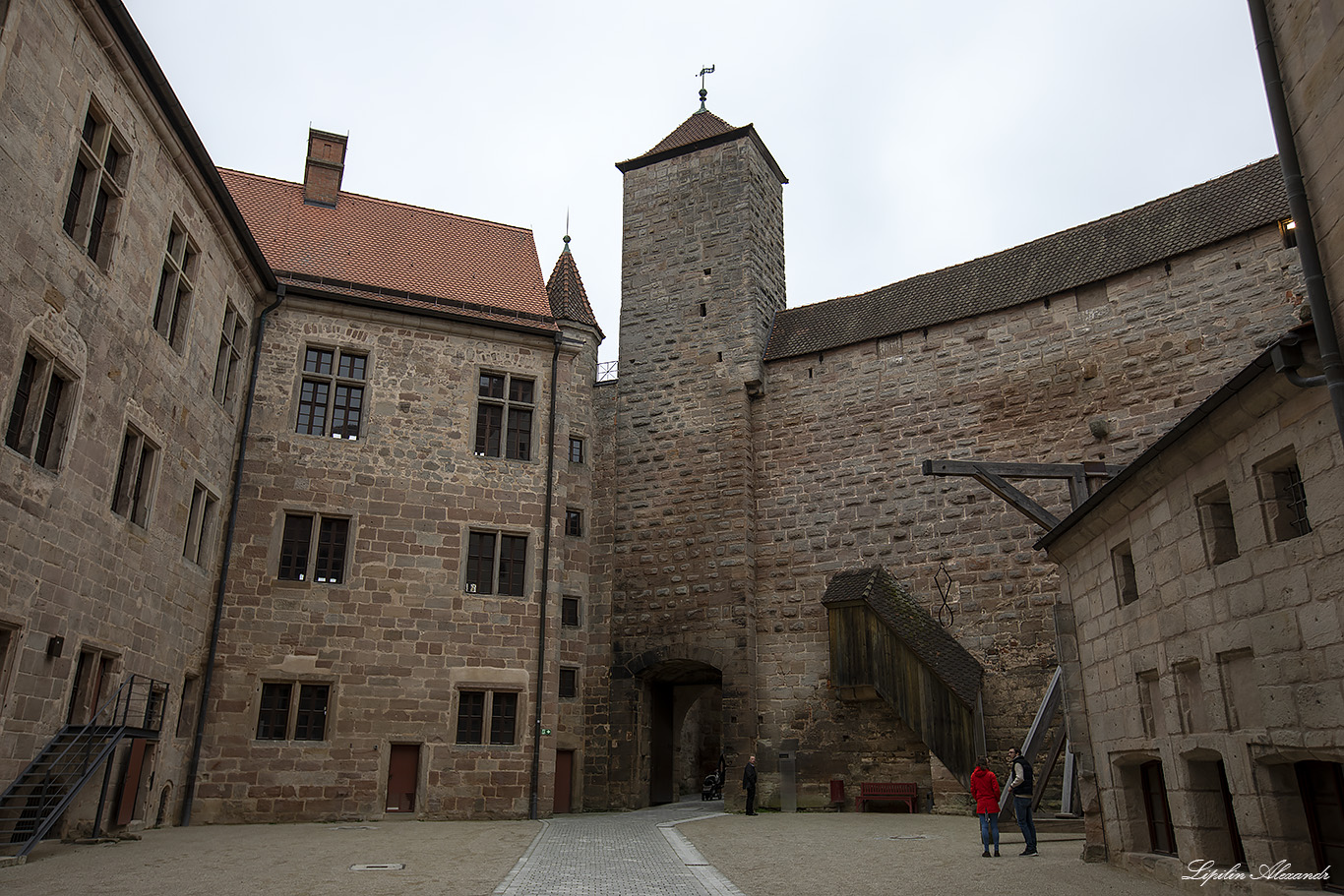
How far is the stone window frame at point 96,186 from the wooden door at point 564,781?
11.4 meters

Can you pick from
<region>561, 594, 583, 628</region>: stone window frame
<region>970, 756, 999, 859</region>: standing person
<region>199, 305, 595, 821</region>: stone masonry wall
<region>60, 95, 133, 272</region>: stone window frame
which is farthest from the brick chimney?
<region>970, 756, 999, 859</region>: standing person

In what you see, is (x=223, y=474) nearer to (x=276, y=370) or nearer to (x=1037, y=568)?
(x=276, y=370)

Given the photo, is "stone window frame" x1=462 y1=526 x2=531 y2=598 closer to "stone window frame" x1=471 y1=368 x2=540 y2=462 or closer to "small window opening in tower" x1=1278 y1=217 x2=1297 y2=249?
"stone window frame" x1=471 y1=368 x2=540 y2=462

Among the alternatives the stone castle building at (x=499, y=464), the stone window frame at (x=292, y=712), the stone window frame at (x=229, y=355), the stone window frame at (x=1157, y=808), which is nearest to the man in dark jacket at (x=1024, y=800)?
the stone window frame at (x=1157, y=808)

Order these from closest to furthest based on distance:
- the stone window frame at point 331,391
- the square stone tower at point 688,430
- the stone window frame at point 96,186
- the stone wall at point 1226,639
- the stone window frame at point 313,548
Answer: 1. the stone wall at point 1226,639
2. the stone window frame at point 96,186
3. the stone window frame at point 313,548
4. the stone window frame at point 331,391
5. the square stone tower at point 688,430

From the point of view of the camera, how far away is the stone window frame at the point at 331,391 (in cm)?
1559

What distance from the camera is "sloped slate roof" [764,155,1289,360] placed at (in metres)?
15.3

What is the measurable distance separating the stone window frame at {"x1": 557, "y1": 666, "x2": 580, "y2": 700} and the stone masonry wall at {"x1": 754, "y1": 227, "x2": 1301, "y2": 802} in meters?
3.65

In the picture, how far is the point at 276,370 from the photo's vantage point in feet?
50.9

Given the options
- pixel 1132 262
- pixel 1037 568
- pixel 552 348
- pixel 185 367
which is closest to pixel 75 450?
pixel 185 367

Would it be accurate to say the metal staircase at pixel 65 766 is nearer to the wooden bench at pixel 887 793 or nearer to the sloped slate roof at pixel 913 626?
the sloped slate roof at pixel 913 626

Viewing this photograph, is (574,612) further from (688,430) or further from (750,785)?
(750,785)

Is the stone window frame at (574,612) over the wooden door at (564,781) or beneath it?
A: over

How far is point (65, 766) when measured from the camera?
31.5ft
